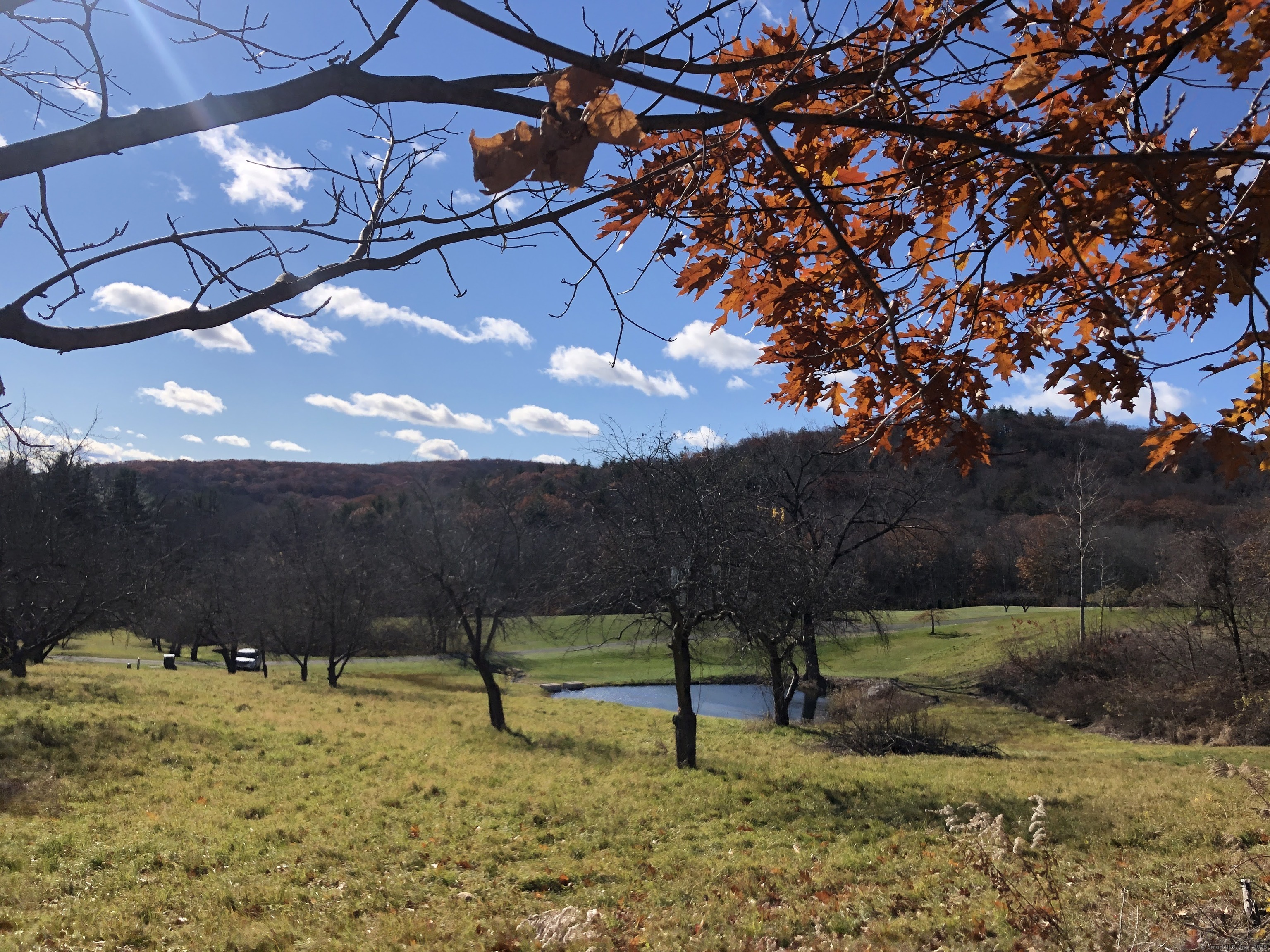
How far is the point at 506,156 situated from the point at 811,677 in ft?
77.6

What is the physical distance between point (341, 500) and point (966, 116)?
8221 cm

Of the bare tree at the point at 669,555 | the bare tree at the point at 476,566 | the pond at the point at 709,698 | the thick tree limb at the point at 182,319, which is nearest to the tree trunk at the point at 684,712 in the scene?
the bare tree at the point at 669,555

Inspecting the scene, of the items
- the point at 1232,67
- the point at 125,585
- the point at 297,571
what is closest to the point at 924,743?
the point at 1232,67

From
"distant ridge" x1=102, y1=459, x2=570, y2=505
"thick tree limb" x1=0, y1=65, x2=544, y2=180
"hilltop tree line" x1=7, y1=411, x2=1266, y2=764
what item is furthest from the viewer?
"distant ridge" x1=102, y1=459, x2=570, y2=505

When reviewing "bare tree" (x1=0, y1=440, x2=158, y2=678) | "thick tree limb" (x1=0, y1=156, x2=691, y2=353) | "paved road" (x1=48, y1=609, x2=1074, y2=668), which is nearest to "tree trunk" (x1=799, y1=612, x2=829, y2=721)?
"paved road" (x1=48, y1=609, x2=1074, y2=668)

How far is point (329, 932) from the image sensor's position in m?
4.84

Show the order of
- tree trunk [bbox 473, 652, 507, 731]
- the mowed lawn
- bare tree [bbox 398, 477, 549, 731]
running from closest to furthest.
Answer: the mowed lawn → tree trunk [bbox 473, 652, 507, 731] → bare tree [bbox 398, 477, 549, 731]

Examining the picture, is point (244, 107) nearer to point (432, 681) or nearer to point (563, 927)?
point (563, 927)

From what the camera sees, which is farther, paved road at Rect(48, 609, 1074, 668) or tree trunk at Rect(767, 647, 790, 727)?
paved road at Rect(48, 609, 1074, 668)

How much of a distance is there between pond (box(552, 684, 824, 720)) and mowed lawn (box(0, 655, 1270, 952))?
382 inches

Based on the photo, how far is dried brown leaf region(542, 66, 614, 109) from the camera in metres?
1.38

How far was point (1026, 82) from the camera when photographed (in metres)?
2.09

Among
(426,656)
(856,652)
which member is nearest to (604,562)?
(856,652)

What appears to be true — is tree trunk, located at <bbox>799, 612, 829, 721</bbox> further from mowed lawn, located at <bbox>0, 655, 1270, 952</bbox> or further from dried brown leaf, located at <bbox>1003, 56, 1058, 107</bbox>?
dried brown leaf, located at <bbox>1003, 56, 1058, 107</bbox>
